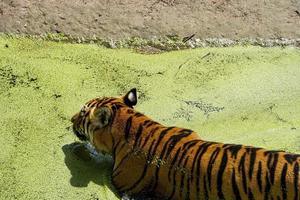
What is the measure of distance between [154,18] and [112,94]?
96 cm

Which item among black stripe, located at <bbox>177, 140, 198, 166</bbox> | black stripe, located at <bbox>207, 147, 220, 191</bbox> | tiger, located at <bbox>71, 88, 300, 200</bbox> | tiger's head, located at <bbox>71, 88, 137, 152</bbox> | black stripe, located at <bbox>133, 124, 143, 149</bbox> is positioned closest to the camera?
tiger, located at <bbox>71, 88, 300, 200</bbox>

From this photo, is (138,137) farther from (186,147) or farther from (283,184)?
(283,184)

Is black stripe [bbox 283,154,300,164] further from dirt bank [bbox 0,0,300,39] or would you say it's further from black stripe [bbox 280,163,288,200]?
dirt bank [bbox 0,0,300,39]

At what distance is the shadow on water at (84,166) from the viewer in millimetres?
3912

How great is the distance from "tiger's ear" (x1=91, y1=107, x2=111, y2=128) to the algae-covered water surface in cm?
29

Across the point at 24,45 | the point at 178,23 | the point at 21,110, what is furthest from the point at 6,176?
the point at 178,23

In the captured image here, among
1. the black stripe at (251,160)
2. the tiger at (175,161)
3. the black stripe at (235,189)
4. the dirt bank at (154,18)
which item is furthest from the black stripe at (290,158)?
the dirt bank at (154,18)

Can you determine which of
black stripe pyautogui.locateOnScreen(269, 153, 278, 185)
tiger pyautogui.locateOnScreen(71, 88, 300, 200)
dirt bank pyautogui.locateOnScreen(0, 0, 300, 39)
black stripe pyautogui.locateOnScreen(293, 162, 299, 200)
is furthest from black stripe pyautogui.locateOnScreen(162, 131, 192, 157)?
dirt bank pyautogui.locateOnScreen(0, 0, 300, 39)

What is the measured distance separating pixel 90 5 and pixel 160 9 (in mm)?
567

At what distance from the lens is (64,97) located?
461cm

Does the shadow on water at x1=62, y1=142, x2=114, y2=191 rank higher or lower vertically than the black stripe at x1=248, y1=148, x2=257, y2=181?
lower

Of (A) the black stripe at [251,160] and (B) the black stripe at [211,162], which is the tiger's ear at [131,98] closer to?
(B) the black stripe at [211,162]

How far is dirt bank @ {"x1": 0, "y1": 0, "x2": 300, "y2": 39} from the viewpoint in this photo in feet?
17.0

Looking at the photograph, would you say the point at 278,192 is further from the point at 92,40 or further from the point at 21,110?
the point at 92,40
